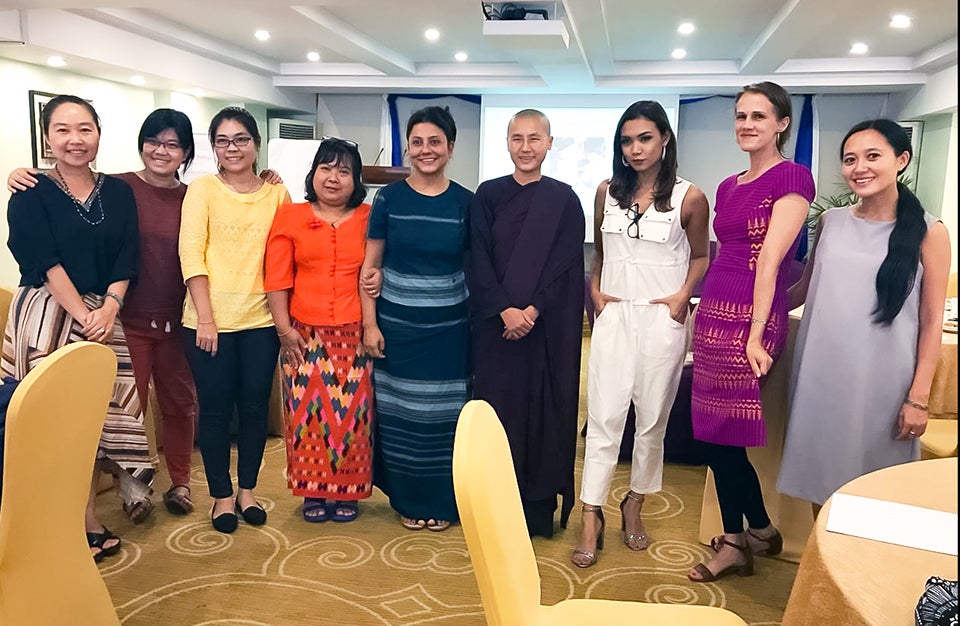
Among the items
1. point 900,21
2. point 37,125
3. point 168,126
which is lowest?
point 168,126

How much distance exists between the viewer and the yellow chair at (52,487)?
1.40 m

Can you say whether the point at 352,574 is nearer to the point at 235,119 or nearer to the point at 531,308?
the point at 531,308

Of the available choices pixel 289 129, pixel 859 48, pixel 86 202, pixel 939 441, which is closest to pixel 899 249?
pixel 939 441

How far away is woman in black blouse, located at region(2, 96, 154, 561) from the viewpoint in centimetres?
230

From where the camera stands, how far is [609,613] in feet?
4.70

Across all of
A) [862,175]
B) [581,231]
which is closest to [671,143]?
[581,231]

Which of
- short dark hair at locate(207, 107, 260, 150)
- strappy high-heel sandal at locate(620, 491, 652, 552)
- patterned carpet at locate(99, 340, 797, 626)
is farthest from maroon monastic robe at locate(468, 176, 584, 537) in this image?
short dark hair at locate(207, 107, 260, 150)

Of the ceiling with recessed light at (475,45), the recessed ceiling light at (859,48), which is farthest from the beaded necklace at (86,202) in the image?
the recessed ceiling light at (859,48)

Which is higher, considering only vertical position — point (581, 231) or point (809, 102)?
point (809, 102)

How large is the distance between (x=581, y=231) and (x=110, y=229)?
5.08 ft

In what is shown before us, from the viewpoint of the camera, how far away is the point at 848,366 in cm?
208

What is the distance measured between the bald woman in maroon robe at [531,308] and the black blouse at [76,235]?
45.4 inches

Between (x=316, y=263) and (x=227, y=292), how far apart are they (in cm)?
31

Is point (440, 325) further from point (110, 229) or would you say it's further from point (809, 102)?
point (809, 102)
